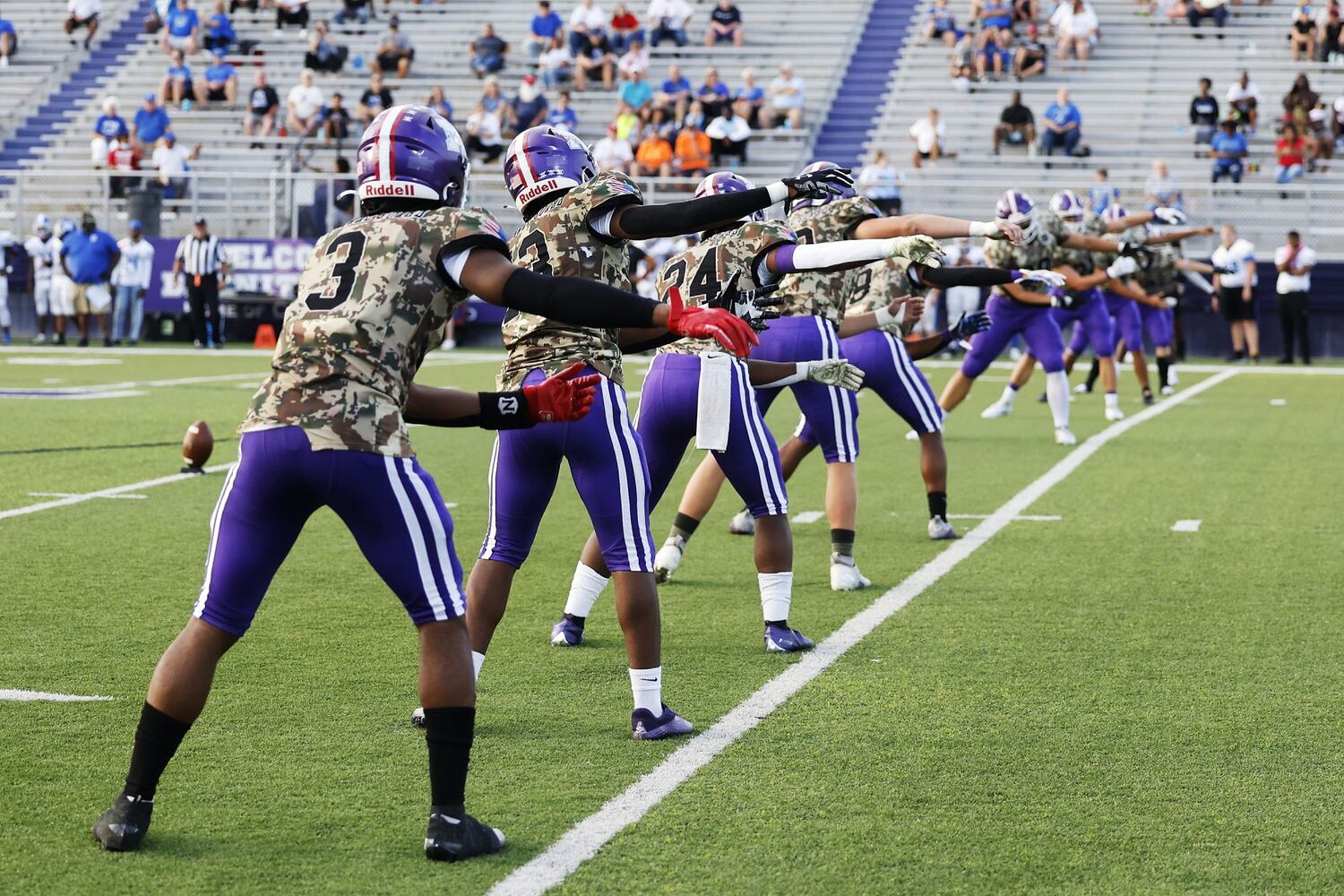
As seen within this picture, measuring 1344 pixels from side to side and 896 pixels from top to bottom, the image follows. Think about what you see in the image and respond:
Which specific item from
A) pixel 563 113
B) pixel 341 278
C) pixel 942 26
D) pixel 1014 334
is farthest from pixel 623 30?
pixel 341 278

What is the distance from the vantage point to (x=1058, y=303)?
52.2 feet

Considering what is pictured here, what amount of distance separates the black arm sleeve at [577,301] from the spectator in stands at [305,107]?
2789cm

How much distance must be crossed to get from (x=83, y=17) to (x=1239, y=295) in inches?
907

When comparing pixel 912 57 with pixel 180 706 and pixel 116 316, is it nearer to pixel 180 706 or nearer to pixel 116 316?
pixel 116 316

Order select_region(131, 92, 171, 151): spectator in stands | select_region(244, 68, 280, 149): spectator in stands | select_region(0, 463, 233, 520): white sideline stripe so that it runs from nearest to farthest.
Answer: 1. select_region(0, 463, 233, 520): white sideline stripe
2. select_region(131, 92, 171, 151): spectator in stands
3. select_region(244, 68, 280, 149): spectator in stands

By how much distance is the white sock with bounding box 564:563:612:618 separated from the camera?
676 centimetres

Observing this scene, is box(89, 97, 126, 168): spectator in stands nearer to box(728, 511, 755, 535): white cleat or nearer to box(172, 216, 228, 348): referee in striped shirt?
box(172, 216, 228, 348): referee in striped shirt

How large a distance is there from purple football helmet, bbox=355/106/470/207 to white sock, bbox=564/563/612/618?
8.53ft

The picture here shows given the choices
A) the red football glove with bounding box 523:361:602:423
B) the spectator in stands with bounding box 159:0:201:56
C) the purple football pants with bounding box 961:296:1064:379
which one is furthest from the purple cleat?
the spectator in stands with bounding box 159:0:201:56

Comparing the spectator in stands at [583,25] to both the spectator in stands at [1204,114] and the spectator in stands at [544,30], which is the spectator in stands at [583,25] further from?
the spectator in stands at [1204,114]

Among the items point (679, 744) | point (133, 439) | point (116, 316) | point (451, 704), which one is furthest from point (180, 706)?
point (116, 316)

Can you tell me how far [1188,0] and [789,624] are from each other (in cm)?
2682

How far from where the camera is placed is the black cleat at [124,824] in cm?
425

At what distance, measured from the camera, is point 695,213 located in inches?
192
